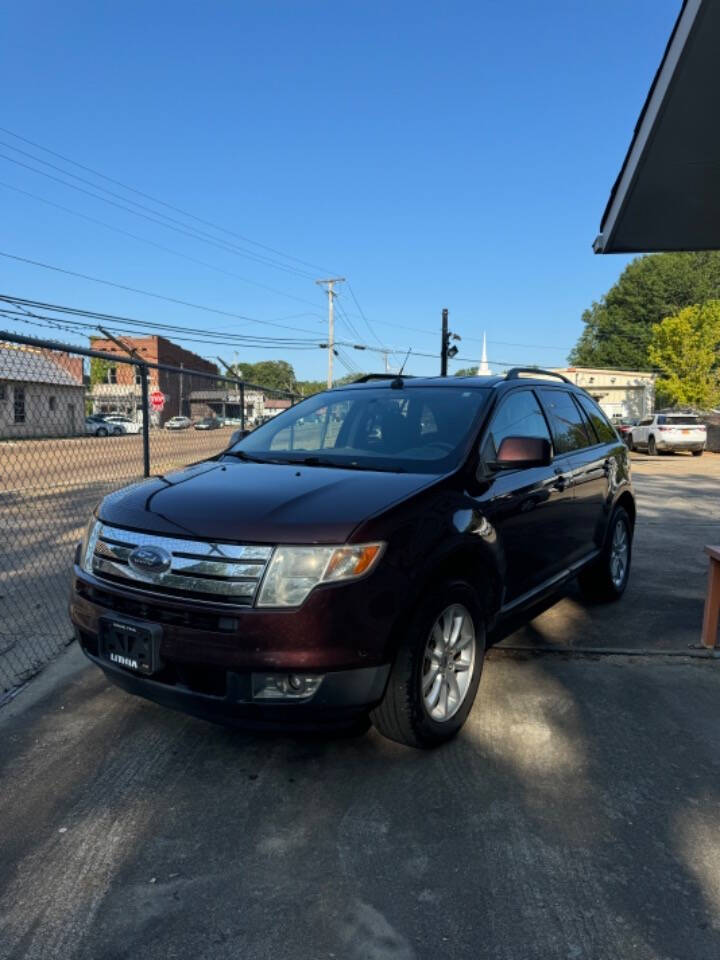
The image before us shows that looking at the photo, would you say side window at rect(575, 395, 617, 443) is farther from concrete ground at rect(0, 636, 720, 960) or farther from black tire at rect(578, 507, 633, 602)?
concrete ground at rect(0, 636, 720, 960)

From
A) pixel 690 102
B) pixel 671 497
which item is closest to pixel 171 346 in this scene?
pixel 671 497

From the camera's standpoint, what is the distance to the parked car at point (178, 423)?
8711mm

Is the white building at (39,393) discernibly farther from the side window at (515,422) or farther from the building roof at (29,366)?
the side window at (515,422)

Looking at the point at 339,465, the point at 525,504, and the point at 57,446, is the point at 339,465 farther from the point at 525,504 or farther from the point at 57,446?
the point at 57,446

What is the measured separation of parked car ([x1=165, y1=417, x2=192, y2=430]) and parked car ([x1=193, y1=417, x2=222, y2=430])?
123 mm

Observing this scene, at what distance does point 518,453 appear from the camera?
341 cm

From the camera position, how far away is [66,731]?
10.8ft

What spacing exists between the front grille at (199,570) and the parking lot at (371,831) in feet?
2.83

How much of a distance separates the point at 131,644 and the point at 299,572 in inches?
31.7

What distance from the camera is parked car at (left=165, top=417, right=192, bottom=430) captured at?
871 cm

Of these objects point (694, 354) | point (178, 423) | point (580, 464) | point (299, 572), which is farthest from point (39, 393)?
point (694, 354)

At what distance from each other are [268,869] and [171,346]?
71945mm

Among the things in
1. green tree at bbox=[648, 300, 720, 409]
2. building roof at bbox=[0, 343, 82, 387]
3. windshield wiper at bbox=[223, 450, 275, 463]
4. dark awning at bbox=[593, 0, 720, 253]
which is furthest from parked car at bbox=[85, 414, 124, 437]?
green tree at bbox=[648, 300, 720, 409]

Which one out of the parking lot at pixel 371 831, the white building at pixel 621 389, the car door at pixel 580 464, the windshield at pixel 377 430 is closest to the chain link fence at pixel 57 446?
the parking lot at pixel 371 831
